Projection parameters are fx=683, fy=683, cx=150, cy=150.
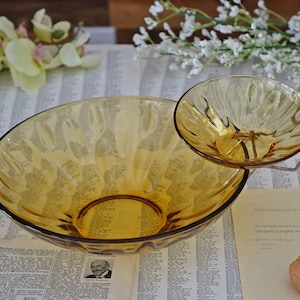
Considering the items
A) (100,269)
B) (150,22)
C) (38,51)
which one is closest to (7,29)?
(38,51)

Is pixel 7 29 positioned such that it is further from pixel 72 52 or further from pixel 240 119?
pixel 240 119

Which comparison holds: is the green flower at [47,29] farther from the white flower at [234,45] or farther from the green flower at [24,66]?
the white flower at [234,45]

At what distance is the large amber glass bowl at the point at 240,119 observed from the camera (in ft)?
2.43

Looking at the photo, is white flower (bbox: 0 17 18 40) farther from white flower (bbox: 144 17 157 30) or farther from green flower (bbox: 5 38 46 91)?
white flower (bbox: 144 17 157 30)

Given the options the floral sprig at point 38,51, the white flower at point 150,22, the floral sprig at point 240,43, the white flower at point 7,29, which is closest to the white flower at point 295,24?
the floral sprig at point 240,43

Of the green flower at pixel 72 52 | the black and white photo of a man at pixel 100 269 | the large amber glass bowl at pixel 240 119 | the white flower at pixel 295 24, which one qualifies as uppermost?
the large amber glass bowl at pixel 240 119

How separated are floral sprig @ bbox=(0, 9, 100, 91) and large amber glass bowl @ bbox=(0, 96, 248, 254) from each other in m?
0.22

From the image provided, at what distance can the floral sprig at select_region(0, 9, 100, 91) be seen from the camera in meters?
1.03

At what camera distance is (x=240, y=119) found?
815mm

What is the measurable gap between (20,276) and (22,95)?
41 cm

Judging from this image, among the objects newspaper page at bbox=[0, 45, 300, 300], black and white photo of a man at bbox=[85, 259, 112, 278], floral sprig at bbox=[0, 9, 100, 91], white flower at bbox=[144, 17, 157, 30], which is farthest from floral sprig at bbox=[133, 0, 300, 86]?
black and white photo of a man at bbox=[85, 259, 112, 278]

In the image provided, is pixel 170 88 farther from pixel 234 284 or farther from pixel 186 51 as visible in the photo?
pixel 234 284

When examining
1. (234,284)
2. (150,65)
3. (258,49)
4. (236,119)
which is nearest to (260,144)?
(236,119)

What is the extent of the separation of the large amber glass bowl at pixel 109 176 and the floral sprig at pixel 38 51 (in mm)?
215
